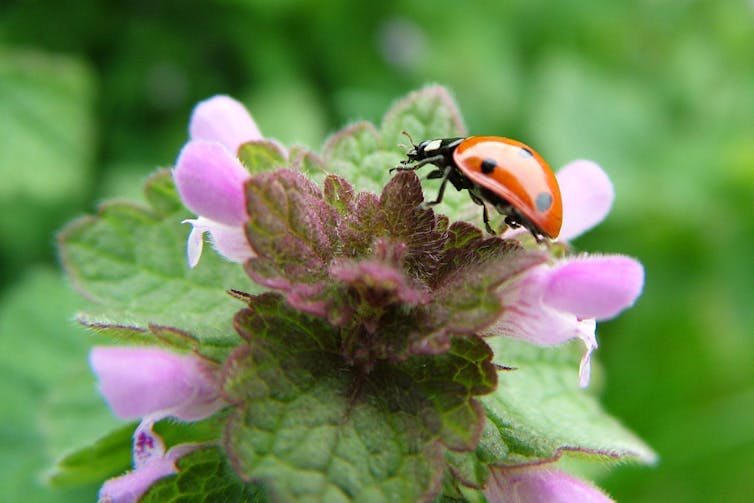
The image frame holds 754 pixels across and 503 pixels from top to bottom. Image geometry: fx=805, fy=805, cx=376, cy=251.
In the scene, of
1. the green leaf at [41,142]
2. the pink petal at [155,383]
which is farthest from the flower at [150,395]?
the green leaf at [41,142]

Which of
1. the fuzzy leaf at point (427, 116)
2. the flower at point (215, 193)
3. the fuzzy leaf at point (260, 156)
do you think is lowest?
the flower at point (215, 193)

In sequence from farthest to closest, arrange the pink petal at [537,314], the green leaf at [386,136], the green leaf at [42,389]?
the green leaf at [42,389] → the green leaf at [386,136] → the pink petal at [537,314]

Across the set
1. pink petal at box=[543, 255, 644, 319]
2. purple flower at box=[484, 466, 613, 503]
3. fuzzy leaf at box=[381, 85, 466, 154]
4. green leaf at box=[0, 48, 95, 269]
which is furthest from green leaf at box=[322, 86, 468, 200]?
green leaf at box=[0, 48, 95, 269]

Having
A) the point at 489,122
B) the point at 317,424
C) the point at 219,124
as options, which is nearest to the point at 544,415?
the point at 317,424

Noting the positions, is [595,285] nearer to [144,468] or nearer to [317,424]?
[317,424]

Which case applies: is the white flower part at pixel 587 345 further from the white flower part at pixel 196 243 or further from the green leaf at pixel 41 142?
the green leaf at pixel 41 142

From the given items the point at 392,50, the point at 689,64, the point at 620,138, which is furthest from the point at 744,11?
the point at 392,50
